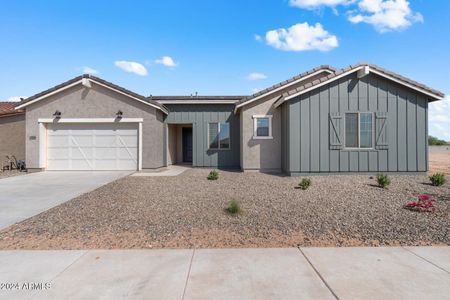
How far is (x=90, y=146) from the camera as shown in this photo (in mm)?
12656

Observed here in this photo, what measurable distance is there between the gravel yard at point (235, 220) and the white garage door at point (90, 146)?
517 centimetres

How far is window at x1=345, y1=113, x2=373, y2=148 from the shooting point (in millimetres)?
10195

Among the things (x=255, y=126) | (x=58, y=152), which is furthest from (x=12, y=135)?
(x=255, y=126)

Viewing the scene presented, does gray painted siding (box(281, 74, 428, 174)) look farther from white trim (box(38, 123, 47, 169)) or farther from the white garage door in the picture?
white trim (box(38, 123, 47, 169))

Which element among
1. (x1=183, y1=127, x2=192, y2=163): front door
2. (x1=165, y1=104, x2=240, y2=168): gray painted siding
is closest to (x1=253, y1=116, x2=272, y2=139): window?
(x1=165, y1=104, x2=240, y2=168): gray painted siding

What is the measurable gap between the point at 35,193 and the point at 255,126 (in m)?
8.88

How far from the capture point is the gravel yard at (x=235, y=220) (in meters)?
4.23

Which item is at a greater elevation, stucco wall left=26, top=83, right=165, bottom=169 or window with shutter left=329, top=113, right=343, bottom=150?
stucco wall left=26, top=83, right=165, bottom=169

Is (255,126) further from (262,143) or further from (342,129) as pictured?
(342,129)

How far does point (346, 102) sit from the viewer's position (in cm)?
1018

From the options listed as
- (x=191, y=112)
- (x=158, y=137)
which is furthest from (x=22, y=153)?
(x=191, y=112)

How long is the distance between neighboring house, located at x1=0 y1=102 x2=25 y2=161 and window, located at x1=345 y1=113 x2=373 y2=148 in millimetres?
17827

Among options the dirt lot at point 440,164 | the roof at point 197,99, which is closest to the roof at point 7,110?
the roof at point 197,99

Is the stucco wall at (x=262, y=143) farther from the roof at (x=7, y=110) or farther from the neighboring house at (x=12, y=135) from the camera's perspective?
the neighboring house at (x=12, y=135)
